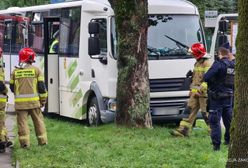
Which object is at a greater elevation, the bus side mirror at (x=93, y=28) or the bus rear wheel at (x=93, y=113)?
the bus side mirror at (x=93, y=28)

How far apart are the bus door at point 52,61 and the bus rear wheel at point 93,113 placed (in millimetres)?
1724

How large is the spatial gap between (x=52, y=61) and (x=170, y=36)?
13.2 feet

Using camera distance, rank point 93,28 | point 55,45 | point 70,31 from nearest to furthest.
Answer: point 93,28
point 70,31
point 55,45

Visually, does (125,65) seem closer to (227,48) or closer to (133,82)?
(133,82)

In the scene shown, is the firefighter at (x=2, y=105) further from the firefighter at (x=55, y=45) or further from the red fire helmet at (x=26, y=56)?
the firefighter at (x=55, y=45)

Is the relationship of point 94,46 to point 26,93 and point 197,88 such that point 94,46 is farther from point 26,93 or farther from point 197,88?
point 26,93

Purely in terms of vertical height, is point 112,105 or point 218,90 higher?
point 218,90

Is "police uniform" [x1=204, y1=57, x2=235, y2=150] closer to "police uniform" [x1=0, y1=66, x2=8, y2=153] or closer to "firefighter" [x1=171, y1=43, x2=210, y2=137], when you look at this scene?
"firefighter" [x1=171, y1=43, x2=210, y2=137]

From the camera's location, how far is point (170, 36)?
46.3ft

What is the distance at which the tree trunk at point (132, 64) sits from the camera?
12.3 metres

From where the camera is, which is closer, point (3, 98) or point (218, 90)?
point (218, 90)

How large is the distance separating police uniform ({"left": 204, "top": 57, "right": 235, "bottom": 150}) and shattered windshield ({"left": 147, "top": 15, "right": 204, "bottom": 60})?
4028 mm

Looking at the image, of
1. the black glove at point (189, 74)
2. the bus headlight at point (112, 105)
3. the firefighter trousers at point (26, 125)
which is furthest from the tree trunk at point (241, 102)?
the bus headlight at point (112, 105)

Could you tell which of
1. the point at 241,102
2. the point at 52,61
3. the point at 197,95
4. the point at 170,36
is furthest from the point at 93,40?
the point at 241,102
